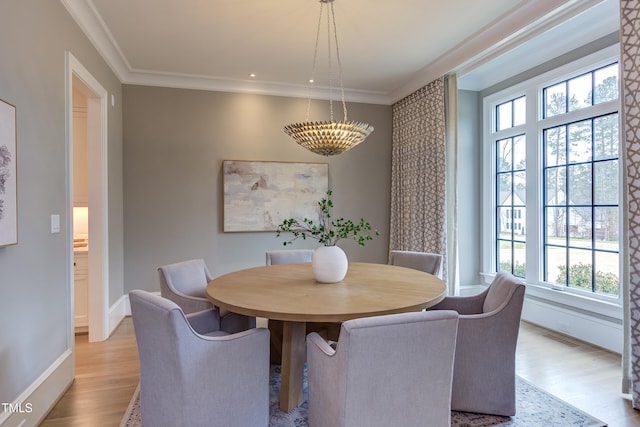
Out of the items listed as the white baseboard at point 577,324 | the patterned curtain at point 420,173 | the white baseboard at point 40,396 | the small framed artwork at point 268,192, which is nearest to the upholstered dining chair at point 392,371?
the white baseboard at point 40,396

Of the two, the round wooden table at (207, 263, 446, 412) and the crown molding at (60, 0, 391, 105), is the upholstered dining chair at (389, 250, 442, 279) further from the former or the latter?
the crown molding at (60, 0, 391, 105)

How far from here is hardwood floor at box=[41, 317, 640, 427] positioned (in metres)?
2.21

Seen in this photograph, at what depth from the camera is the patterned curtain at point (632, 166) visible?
2.21 meters

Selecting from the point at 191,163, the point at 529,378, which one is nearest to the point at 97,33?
the point at 191,163

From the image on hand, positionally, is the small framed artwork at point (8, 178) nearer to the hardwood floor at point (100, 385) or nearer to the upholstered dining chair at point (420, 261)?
the hardwood floor at point (100, 385)

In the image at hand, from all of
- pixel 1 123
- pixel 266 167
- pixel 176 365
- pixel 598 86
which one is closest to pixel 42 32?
pixel 1 123

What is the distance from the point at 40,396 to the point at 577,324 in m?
4.31

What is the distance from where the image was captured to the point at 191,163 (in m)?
4.45

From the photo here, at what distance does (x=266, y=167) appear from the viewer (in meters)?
4.64

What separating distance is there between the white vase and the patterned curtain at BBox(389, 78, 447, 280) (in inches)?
81.6

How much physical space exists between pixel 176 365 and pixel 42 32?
2.22 meters

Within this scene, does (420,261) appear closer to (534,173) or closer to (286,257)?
(286,257)

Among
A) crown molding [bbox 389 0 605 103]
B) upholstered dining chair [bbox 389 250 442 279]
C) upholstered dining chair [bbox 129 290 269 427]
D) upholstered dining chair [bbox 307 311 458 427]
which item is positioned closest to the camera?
upholstered dining chair [bbox 307 311 458 427]

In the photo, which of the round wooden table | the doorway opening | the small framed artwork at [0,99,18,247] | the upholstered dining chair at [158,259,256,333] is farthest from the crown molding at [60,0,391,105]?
the round wooden table
